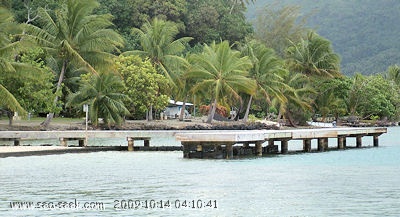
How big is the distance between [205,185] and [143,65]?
106 ft

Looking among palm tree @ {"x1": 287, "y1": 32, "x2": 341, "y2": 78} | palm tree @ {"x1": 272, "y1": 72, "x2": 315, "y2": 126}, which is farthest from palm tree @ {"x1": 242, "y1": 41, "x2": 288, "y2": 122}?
palm tree @ {"x1": 287, "y1": 32, "x2": 341, "y2": 78}

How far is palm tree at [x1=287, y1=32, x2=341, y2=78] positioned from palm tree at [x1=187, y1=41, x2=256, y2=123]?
1807 centimetres

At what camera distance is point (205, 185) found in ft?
81.6

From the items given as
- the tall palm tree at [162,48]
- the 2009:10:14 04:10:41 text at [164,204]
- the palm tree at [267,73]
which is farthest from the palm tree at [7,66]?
the palm tree at [267,73]

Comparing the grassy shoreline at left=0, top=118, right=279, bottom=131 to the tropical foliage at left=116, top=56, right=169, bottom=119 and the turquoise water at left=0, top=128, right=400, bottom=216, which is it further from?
the turquoise water at left=0, top=128, right=400, bottom=216

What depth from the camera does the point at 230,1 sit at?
109938mm

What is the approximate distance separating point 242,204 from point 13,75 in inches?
999

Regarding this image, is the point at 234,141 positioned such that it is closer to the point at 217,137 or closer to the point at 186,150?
the point at 217,137

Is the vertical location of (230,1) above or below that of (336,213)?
above

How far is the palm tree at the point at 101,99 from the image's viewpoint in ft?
164

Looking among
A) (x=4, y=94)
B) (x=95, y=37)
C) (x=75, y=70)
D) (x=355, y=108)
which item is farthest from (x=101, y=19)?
(x=355, y=108)

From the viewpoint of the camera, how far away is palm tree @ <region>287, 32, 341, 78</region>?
252ft

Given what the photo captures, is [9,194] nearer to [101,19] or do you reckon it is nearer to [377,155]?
[377,155]

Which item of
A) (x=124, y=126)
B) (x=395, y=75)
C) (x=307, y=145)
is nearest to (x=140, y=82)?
(x=124, y=126)
